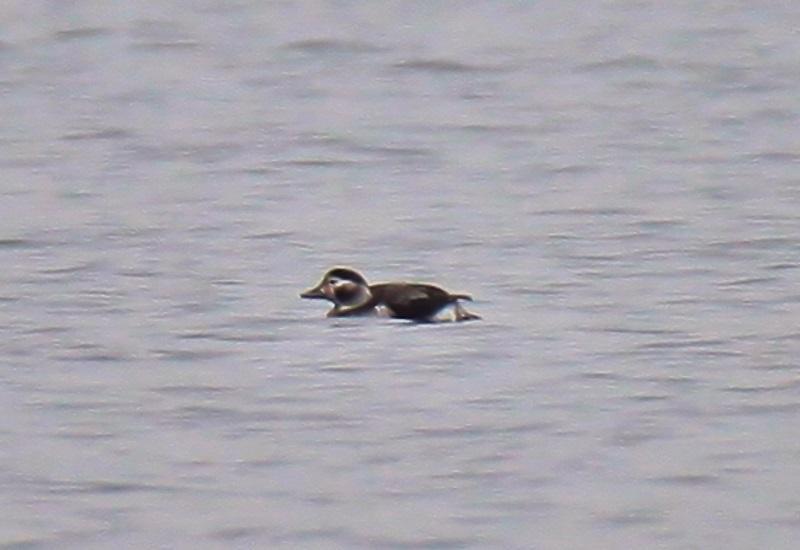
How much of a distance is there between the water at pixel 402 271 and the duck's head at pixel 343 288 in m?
0.10

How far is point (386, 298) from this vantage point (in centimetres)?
1048

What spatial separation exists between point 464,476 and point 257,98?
7415 millimetres

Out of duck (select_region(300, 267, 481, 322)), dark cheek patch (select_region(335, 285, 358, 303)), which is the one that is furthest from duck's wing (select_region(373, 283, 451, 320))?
dark cheek patch (select_region(335, 285, 358, 303))

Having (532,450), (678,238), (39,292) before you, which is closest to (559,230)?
(678,238)

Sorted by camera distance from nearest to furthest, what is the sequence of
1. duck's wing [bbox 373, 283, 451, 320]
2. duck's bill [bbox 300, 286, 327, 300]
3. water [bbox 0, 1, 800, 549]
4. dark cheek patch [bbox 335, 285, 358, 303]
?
water [bbox 0, 1, 800, 549] → duck's wing [bbox 373, 283, 451, 320] → dark cheek patch [bbox 335, 285, 358, 303] → duck's bill [bbox 300, 286, 327, 300]

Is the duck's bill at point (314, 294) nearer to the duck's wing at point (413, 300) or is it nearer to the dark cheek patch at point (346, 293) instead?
the dark cheek patch at point (346, 293)

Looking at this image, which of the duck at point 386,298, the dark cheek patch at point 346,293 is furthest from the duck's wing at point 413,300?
the dark cheek patch at point 346,293

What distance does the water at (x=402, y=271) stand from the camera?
26.1ft

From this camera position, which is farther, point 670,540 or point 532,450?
point 532,450

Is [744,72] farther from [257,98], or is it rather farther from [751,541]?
[751,541]

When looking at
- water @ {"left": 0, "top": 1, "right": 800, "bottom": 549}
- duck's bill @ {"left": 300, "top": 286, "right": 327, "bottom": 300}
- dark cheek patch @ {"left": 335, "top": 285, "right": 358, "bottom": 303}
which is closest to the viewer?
water @ {"left": 0, "top": 1, "right": 800, "bottom": 549}

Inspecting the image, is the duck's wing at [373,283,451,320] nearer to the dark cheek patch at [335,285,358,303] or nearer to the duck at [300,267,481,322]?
the duck at [300,267,481,322]

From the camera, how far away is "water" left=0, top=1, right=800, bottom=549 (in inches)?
313

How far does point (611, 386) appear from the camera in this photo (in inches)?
364
